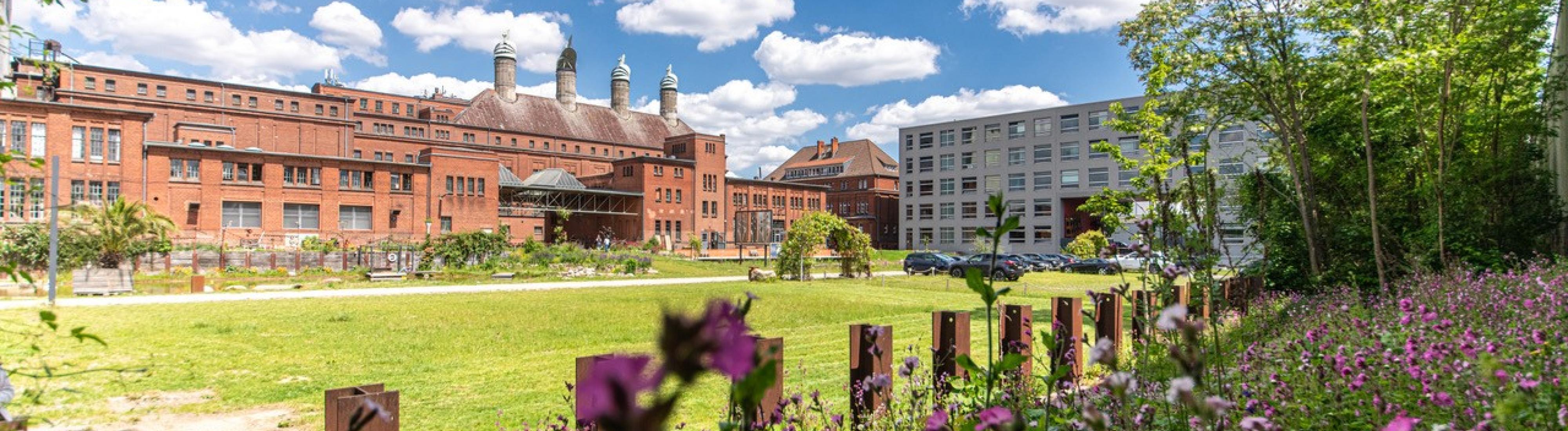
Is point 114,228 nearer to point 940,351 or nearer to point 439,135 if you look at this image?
point 940,351

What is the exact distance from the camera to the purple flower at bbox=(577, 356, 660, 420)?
15.2 inches

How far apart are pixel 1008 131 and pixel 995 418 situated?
236 feet

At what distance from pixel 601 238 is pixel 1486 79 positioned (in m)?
57.3

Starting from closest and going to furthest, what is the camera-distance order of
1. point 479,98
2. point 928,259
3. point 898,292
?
point 898,292, point 928,259, point 479,98

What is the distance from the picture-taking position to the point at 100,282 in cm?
2255

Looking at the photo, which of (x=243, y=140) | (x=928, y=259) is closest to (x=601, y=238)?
(x=243, y=140)

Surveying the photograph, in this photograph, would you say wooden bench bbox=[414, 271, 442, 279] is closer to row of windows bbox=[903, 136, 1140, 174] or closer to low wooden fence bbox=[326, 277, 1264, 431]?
low wooden fence bbox=[326, 277, 1264, 431]

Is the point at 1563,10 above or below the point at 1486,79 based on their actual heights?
above

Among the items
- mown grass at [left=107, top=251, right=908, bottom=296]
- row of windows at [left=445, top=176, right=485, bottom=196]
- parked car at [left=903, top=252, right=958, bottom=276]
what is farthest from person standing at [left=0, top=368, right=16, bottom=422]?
row of windows at [left=445, top=176, right=485, bottom=196]

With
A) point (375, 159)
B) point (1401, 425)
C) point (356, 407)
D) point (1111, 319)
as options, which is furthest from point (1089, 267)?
point (375, 159)

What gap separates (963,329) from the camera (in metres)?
4.01

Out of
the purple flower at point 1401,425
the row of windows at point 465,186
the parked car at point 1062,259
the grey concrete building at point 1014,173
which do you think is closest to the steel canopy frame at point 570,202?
the row of windows at point 465,186

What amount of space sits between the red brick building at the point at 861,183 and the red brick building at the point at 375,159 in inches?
316

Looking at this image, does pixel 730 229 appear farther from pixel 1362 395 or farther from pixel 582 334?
pixel 1362 395
